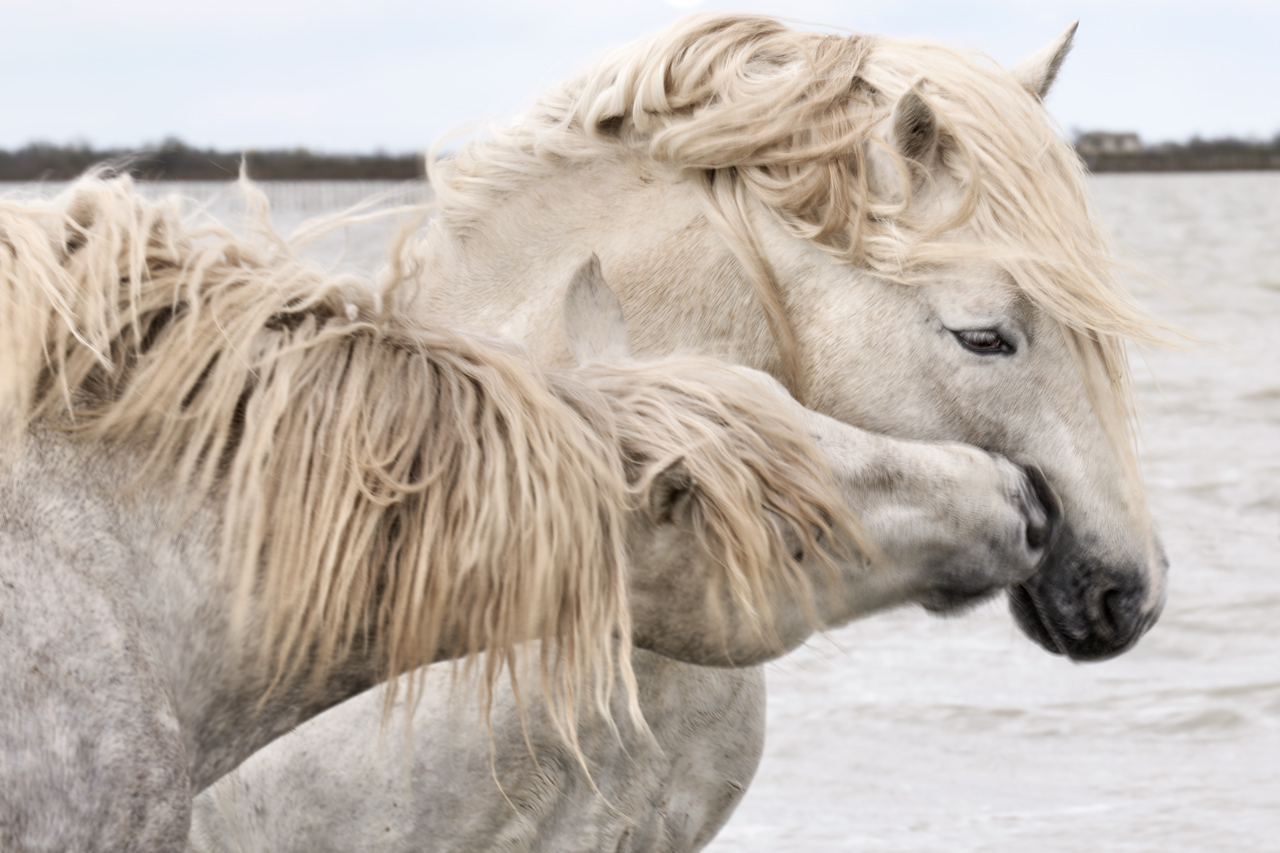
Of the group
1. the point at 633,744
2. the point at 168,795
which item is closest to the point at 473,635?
the point at 168,795

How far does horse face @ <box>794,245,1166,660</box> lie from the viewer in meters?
2.02

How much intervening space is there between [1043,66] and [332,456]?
5.30 ft

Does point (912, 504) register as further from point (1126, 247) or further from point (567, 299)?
point (1126, 247)

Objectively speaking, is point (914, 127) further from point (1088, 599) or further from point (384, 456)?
point (384, 456)

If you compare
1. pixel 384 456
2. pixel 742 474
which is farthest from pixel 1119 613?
pixel 384 456

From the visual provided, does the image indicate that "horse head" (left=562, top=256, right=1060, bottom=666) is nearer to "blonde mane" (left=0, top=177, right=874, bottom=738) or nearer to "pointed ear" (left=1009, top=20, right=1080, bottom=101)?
"blonde mane" (left=0, top=177, right=874, bottom=738)

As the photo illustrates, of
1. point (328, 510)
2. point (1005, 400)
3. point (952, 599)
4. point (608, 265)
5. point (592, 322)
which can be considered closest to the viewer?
point (328, 510)

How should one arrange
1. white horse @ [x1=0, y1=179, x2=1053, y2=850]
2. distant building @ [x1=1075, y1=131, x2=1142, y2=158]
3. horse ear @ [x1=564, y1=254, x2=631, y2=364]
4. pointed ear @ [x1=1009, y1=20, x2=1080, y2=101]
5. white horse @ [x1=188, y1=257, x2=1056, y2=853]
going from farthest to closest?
distant building @ [x1=1075, y1=131, x2=1142, y2=158]
pointed ear @ [x1=1009, y1=20, x2=1080, y2=101]
white horse @ [x1=188, y1=257, x2=1056, y2=853]
horse ear @ [x1=564, y1=254, x2=631, y2=364]
white horse @ [x1=0, y1=179, x2=1053, y2=850]

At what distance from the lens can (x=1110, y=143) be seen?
8050 centimetres

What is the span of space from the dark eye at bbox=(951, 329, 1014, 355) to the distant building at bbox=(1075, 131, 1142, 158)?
255 feet

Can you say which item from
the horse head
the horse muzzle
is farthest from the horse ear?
the horse muzzle

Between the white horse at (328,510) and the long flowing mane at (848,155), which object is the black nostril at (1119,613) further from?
the white horse at (328,510)

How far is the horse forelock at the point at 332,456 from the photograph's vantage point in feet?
4.48

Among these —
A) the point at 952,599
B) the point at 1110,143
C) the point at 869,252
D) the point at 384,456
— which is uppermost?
the point at 869,252
